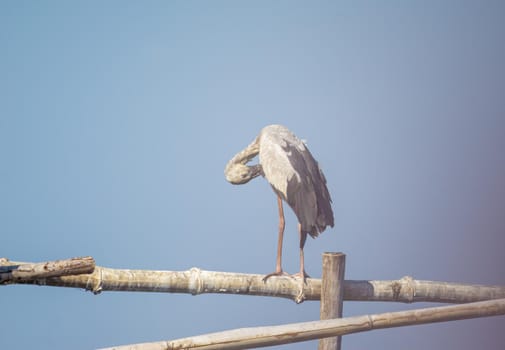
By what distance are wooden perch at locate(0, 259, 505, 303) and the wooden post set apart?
114 mm

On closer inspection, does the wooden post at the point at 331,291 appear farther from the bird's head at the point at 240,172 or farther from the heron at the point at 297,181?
the bird's head at the point at 240,172

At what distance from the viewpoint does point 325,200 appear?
9.37ft

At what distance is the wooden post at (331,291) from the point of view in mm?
2584

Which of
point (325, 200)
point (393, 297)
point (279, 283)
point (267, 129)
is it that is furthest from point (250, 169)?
point (393, 297)

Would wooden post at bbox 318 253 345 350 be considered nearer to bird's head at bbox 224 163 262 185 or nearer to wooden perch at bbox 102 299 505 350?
wooden perch at bbox 102 299 505 350

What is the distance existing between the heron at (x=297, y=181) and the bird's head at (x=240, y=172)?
0.12m

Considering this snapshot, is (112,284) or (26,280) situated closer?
(26,280)

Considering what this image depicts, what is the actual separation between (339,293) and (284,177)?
0.60 m

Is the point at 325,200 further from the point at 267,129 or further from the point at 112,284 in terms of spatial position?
the point at 112,284

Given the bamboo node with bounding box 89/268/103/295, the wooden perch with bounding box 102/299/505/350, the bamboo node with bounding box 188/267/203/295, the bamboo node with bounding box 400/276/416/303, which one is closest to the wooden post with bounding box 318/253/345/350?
the wooden perch with bounding box 102/299/505/350

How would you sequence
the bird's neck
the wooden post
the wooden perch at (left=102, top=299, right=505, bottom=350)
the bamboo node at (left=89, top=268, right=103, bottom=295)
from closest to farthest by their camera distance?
the wooden perch at (left=102, top=299, right=505, bottom=350) → the bamboo node at (left=89, top=268, right=103, bottom=295) → the wooden post → the bird's neck

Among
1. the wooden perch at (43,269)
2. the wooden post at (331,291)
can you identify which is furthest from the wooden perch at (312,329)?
the wooden perch at (43,269)

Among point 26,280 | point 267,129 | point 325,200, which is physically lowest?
point 26,280

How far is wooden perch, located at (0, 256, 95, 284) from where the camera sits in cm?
204
